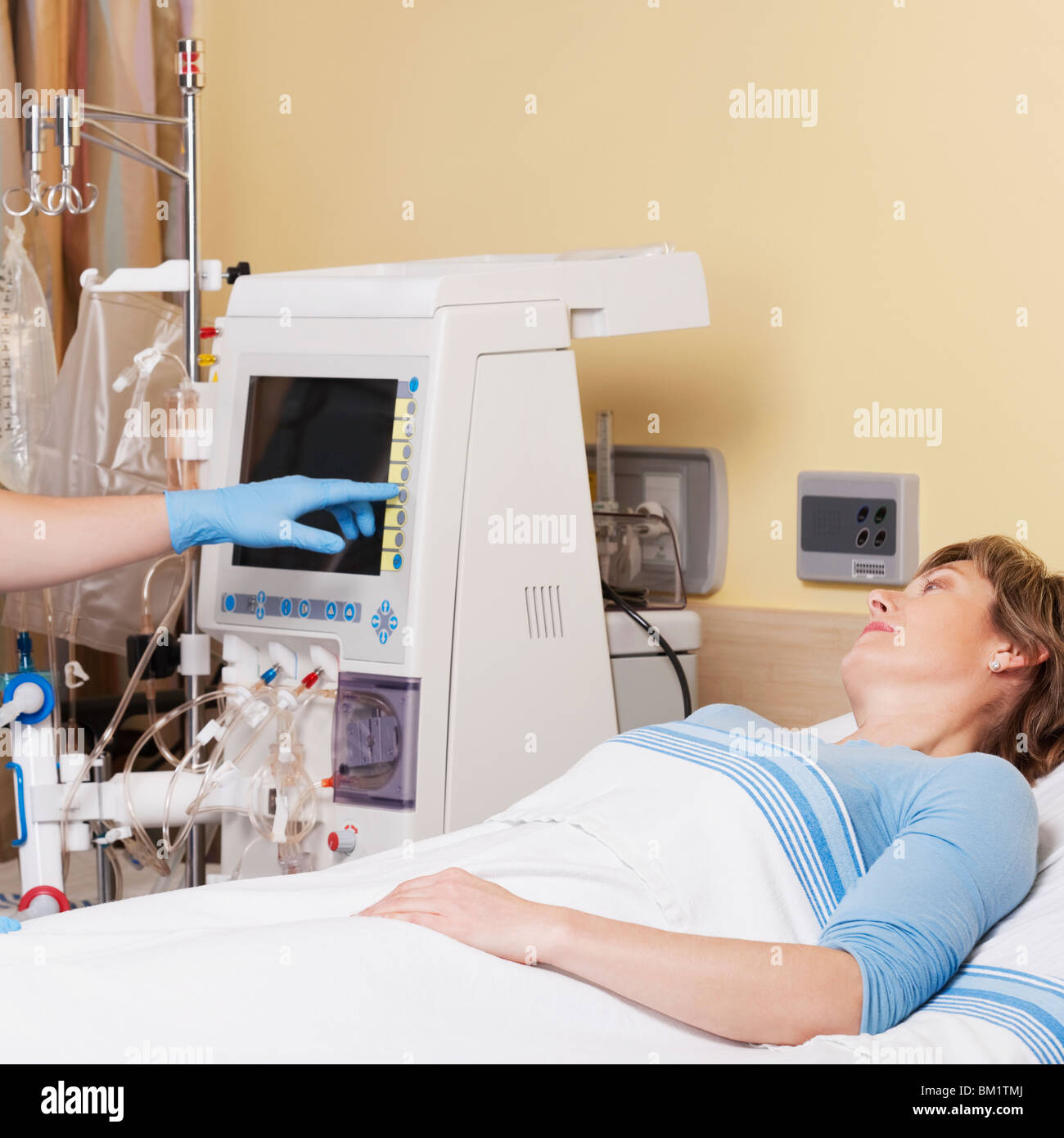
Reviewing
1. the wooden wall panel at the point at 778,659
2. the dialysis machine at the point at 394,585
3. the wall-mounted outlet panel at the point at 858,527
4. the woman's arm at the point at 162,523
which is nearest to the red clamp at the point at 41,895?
the dialysis machine at the point at 394,585

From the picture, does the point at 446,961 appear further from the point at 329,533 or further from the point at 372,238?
the point at 372,238

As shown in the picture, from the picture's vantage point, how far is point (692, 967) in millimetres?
1087

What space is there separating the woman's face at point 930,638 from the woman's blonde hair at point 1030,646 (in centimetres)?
2

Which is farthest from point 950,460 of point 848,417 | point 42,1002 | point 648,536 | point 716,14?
point 42,1002

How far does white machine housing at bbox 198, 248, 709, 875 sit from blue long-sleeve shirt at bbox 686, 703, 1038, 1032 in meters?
0.42

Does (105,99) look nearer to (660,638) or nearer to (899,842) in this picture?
(660,638)

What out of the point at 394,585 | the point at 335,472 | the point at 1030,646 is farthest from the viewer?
the point at 335,472

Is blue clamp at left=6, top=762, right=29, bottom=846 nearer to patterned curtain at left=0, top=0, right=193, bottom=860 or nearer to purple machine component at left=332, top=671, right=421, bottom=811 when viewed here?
purple machine component at left=332, top=671, right=421, bottom=811

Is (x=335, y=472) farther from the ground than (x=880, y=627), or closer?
farther from the ground

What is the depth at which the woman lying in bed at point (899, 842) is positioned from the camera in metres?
1.08

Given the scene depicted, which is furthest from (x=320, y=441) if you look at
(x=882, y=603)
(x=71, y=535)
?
(x=882, y=603)

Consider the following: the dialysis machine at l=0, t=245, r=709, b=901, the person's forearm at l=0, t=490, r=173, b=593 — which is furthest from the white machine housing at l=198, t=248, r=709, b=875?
the person's forearm at l=0, t=490, r=173, b=593

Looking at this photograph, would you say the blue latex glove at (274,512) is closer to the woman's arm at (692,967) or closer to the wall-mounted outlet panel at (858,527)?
the woman's arm at (692,967)

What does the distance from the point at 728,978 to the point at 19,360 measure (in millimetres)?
1630
